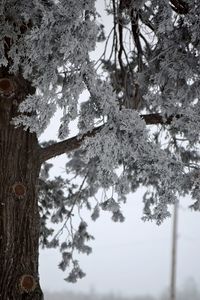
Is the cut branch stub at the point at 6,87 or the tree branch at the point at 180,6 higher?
the tree branch at the point at 180,6

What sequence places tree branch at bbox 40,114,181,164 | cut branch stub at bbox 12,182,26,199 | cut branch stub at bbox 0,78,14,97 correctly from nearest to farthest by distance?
cut branch stub at bbox 12,182,26,199 < tree branch at bbox 40,114,181,164 < cut branch stub at bbox 0,78,14,97

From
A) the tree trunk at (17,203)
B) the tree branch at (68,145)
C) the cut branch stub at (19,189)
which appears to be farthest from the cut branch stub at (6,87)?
the cut branch stub at (19,189)

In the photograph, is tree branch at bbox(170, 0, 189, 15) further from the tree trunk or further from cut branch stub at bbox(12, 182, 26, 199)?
cut branch stub at bbox(12, 182, 26, 199)

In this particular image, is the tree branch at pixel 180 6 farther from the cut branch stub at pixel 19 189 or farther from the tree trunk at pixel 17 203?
the cut branch stub at pixel 19 189

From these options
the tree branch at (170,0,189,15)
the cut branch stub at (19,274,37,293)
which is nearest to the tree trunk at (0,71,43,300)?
the cut branch stub at (19,274,37,293)

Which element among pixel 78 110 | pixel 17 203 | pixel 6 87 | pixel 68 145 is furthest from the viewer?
pixel 6 87

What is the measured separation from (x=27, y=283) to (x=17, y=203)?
73 centimetres

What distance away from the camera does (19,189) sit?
4.63 m

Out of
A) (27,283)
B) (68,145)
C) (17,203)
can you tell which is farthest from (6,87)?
(27,283)

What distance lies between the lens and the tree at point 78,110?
3.67 meters

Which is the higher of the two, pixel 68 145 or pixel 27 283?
pixel 68 145

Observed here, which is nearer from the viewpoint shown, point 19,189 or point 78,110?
point 78,110

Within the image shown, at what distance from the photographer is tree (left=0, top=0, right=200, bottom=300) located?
12.0 ft

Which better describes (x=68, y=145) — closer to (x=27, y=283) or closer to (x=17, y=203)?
(x=17, y=203)
